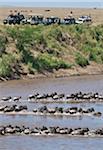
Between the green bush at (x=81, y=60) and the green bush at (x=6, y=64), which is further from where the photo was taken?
the green bush at (x=81, y=60)

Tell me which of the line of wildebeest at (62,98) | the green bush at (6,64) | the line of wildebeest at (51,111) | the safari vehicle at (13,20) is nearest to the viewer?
the line of wildebeest at (51,111)

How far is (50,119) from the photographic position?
4528 centimetres

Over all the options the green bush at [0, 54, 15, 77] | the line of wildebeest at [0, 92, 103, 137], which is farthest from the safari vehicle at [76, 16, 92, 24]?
the line of wildebeest at [0, 92, 103, 137]

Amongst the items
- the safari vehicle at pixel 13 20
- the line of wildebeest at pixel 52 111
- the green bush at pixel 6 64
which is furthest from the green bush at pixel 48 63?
the line of wildebeest at pixel 52 111

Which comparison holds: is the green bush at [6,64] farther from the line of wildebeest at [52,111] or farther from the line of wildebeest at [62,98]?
the line of wildebeest at [52,111]

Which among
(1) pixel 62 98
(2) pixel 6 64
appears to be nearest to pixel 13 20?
(2) pixel 6 64

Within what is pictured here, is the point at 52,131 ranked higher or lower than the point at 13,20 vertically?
higher

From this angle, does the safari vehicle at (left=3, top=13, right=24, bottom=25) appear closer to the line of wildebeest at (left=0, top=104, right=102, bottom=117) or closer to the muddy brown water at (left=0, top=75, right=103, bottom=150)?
the muddy brown water at (left=0, top=75, right=103, bottom=150)

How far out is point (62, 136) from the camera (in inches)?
1575

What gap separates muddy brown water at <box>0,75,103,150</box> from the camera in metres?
37.9

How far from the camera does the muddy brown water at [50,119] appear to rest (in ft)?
124

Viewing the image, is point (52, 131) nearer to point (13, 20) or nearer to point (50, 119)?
point (50, 119)

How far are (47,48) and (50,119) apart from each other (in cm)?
2885

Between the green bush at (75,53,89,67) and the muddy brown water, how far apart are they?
472 centimetres
